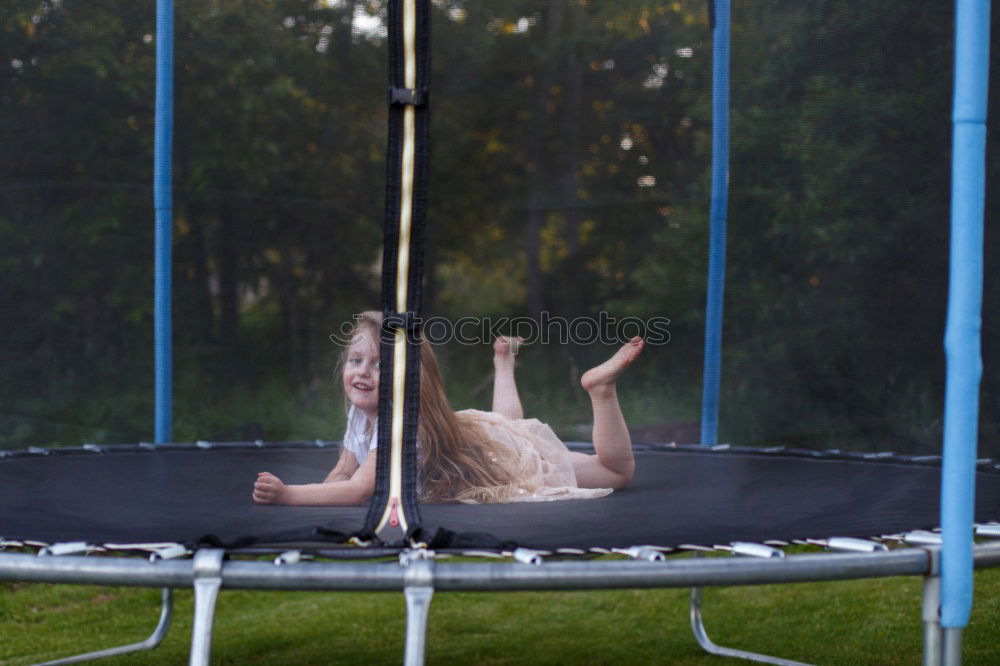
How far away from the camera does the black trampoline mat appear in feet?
4.12

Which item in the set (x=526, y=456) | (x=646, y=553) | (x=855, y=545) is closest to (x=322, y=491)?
(x=526, y=456)

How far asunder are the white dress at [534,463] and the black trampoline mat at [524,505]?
5 cm

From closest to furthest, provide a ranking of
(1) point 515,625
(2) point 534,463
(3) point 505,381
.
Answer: (2) point 534,463
(3) point 505,381
(1) point 515,625

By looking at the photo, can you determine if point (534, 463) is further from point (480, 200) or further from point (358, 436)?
point (480, 200)

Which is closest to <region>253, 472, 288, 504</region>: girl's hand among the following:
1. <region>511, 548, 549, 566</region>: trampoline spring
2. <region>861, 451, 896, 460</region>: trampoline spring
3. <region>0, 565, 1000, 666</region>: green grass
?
<region>511, 548, 549, 566</region>: trampoline spring

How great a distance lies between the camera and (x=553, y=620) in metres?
2.50

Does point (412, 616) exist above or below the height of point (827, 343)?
below

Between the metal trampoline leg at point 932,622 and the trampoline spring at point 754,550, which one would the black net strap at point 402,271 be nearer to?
the trampoline spring at point 754,550

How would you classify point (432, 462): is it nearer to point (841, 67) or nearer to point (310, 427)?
point (310, 427)

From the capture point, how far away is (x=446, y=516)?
1.35 m

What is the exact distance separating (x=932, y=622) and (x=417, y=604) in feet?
1.82

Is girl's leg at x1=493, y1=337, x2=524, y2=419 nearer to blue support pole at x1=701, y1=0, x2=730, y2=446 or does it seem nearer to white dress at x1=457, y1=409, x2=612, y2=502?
white dress at x1=457, y1=409, x2=612, y2=502

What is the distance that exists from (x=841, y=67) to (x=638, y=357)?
67 centimetres

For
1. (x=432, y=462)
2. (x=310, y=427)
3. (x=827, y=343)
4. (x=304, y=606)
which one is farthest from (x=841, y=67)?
(x=304, y=606)
